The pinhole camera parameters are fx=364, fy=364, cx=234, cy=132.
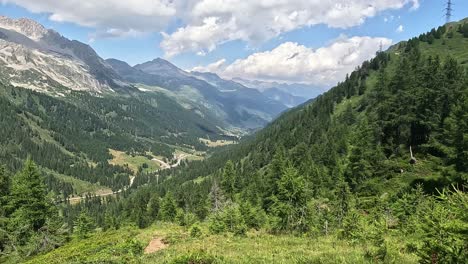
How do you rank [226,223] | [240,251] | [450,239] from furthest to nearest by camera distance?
[226,223] → [240,251] → [450,239]

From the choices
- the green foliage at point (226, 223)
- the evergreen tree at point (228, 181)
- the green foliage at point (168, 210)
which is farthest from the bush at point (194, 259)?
the green foliage at point (168, 210)

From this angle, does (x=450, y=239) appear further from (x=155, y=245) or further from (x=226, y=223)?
(x=226, y=223)

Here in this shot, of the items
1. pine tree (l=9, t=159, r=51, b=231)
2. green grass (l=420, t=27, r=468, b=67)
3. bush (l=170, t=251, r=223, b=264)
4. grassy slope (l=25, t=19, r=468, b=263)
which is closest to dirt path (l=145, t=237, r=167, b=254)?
grassy slope (l=25, t=19, r=468, b=263)

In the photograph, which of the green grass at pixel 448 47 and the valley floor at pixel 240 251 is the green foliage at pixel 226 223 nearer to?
the valley floor at pixel 240 251

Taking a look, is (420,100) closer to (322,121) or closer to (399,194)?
(399,194)

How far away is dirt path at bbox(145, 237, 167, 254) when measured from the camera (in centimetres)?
3584

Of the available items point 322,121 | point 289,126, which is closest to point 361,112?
point 322,121

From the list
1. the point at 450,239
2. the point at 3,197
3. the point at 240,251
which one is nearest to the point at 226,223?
the point at 240,251

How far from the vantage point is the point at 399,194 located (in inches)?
2152

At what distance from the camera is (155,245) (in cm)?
3747

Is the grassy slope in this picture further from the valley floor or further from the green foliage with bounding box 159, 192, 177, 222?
the green foliage with bounding box 159, 192, 177, 222

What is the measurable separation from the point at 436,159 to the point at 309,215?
66.9 ft

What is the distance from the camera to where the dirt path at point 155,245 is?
118 ft

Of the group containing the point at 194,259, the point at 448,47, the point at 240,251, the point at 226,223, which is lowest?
the point at 226,223
